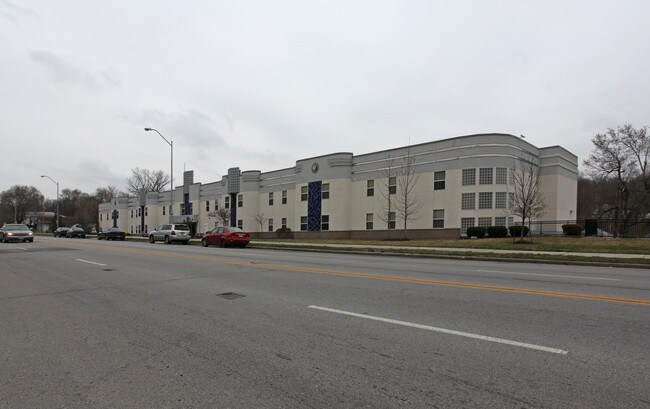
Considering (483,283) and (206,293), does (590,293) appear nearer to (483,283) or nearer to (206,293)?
(483,283)

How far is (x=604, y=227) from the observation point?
118 ft

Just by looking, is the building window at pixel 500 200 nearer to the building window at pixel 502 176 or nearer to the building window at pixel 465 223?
the building window at pixel 502 176

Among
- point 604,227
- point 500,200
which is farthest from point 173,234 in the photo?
point 604,227

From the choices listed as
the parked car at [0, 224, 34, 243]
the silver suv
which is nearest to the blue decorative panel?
the silver suv

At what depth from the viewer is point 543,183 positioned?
1391 inches

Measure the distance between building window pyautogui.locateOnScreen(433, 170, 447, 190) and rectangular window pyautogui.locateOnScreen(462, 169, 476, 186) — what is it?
1605mm

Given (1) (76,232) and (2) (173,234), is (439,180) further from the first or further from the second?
(1) (76,232)

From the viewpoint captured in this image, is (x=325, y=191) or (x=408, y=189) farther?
(x=325, y=191)

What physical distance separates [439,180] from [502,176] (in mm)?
4674

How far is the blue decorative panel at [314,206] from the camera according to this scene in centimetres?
3969

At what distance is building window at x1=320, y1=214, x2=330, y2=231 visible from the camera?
1532 inches

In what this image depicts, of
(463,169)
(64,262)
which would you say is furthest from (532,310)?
(463,169)

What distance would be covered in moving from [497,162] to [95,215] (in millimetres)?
108464

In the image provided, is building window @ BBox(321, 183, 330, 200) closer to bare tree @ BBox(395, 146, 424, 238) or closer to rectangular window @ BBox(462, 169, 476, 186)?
bare tree @ BBox(395, 146, 424, 238)
